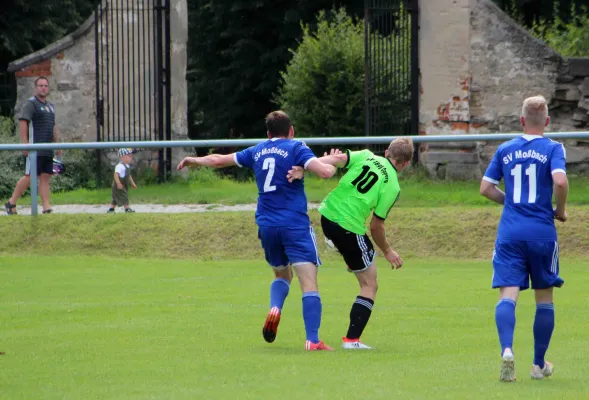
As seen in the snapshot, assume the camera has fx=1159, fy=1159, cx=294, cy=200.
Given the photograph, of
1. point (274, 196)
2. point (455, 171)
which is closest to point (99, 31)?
point (455, 171)

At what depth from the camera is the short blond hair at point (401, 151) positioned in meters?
7.97

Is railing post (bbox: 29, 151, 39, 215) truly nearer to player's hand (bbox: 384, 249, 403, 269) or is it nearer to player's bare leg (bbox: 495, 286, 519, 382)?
player's hand (bbox: 384, 249, 403, 269)

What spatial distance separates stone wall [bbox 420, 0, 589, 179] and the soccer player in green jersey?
12105 millimetres

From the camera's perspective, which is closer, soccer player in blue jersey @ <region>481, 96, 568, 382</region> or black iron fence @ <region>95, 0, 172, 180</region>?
soccer player in blue jersey @ <region>481, 96, 568, 382</region>

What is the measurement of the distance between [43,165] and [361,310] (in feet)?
27.8

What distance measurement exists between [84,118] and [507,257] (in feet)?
54.9

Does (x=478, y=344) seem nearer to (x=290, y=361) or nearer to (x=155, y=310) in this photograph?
(x=290, y=361)

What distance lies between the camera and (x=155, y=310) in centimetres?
991

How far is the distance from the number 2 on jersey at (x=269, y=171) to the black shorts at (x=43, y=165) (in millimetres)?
7907

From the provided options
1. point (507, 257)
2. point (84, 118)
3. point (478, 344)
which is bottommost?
point (478, 344)

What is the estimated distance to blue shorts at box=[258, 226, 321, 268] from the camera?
8109 mm

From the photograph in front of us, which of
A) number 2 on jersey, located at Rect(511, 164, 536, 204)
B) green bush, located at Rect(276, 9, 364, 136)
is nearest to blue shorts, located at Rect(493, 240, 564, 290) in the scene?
number 2 on jersey, located at Rect(511, 164, 536, 204)

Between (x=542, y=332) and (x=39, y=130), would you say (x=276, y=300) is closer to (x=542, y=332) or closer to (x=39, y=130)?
(x=542, y=332)

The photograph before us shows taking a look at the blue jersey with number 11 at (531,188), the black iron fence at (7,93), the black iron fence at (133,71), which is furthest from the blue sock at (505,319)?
the black iron fence at (7,93)
